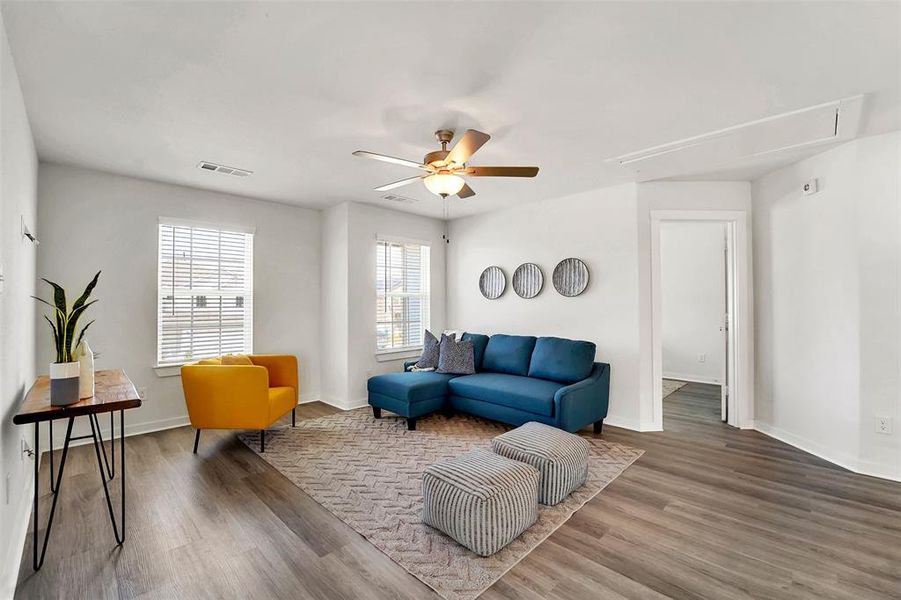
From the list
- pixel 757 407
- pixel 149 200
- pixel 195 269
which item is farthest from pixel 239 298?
pixel 757 407

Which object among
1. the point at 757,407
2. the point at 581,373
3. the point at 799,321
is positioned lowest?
the point at 757,407

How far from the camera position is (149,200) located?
405 centimetres

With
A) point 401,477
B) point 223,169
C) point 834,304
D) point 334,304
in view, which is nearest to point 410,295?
point 334,304

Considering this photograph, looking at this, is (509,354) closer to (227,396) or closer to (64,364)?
(227,396)

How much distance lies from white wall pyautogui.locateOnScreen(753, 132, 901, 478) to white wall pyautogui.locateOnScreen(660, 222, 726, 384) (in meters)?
2.54

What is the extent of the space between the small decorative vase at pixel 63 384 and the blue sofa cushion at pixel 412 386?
8.48ft

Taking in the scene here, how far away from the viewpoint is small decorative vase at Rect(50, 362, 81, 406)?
1.95 meters

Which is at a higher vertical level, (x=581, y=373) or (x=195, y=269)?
(x=195, y=269)

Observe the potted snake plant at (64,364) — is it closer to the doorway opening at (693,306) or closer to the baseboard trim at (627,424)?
the baseboard trim at (627,424)

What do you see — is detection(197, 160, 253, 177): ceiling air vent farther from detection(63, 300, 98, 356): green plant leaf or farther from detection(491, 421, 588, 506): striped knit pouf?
detection(491, 421, 588, 506): striped knit pouf

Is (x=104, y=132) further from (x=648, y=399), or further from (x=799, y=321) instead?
(x=799, y=321)

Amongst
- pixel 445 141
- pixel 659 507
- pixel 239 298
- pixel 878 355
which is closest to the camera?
pixel 659 507

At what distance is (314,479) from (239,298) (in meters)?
2.63

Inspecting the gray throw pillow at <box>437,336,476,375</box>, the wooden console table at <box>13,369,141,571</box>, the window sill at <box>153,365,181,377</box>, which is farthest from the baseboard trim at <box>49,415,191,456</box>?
the gray throw pillow at <box>437,336,476,375</box>
